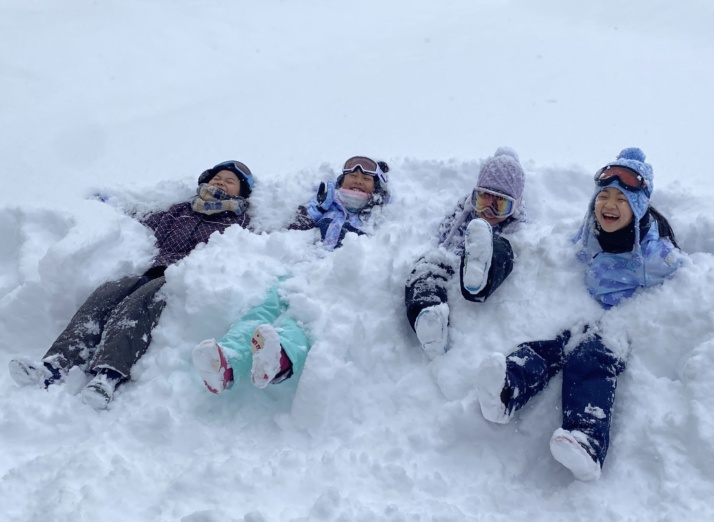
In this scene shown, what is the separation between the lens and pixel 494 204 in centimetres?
341

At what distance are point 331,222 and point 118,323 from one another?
57.9 inches

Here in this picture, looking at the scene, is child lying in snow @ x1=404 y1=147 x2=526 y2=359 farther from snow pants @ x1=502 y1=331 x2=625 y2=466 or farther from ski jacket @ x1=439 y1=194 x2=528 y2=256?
snow pants @ x1=502 y1=331 x2=625 y2=466

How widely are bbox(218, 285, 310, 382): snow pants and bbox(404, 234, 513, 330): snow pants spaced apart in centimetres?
53

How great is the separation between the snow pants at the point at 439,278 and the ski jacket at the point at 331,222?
2.82 ft

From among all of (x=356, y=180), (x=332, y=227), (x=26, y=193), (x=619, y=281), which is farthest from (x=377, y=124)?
(x=619, y=281)

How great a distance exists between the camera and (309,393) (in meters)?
2.43

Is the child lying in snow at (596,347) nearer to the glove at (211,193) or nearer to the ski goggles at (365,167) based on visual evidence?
the ski goggles at (365,167)

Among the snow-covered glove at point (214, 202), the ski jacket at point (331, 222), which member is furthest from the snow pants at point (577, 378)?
the snow-covered glove at point (214, 202)

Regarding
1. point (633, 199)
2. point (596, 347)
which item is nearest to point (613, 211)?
point (633, 199)

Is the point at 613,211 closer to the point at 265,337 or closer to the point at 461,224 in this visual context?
the point at 461,224

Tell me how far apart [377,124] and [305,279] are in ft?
11.9

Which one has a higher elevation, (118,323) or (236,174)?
(236,174)

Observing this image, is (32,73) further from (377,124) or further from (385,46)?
(385,46)

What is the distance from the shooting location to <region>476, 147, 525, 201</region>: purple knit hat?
3.41 m
